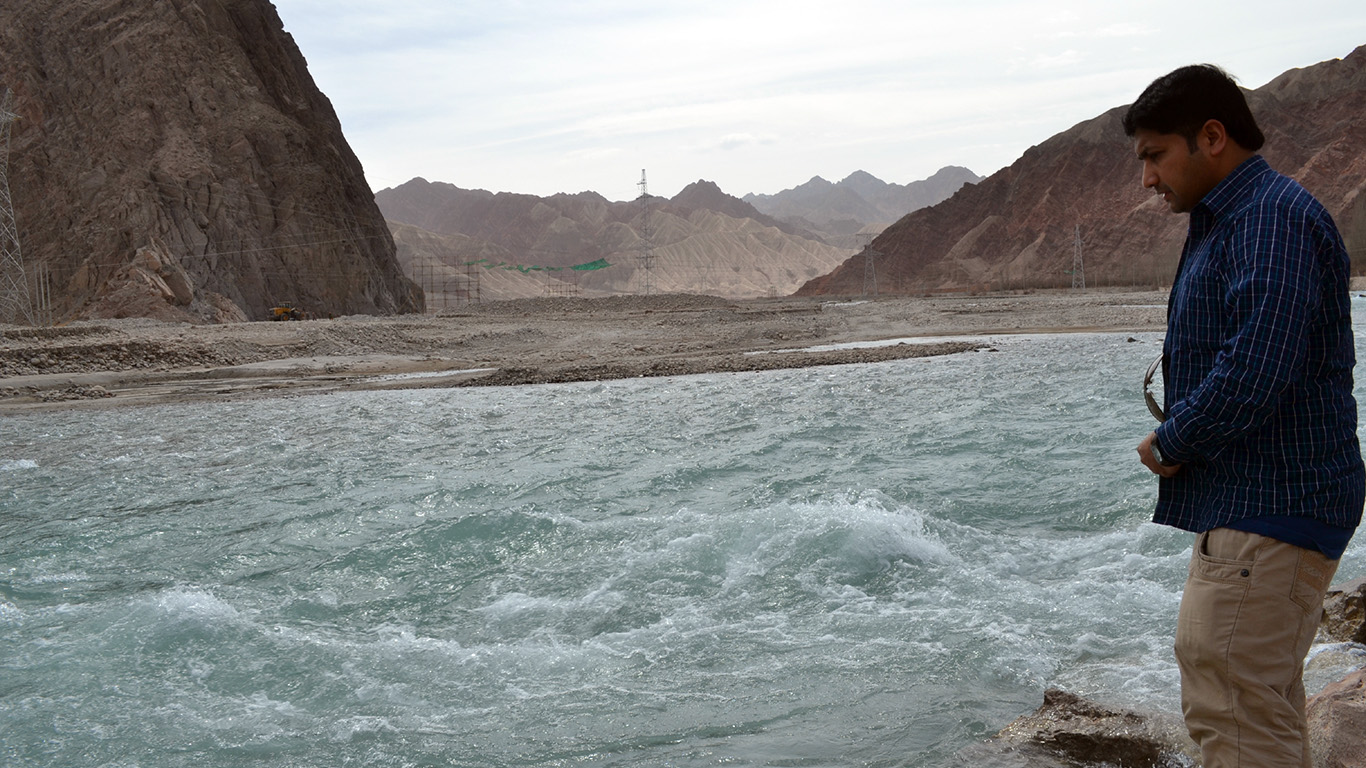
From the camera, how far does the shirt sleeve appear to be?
7.29 ft

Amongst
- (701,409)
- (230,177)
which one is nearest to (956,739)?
(701,409)

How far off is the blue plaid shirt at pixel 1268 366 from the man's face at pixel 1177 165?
0.05 meters

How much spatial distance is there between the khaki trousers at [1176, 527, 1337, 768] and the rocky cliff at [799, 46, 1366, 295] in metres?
75.3

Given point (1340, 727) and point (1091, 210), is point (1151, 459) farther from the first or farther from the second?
point (1091, 210)

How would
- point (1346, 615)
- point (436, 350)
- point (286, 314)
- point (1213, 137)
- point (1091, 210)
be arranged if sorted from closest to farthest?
point (1213, 137), point (1346, 615), point (436, 350), point (286, 314), point (1091, 210)

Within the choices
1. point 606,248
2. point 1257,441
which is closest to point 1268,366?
point 1257,441

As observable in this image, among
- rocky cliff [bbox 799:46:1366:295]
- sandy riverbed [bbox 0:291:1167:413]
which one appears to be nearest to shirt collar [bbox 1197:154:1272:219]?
sandy riverbed [bbox 0:291:1167:413]

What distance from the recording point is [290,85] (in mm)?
55469

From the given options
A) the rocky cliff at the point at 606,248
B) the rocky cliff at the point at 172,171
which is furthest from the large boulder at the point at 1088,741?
the rocky cliff at the point at 606,248

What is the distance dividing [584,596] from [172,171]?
4555 cm

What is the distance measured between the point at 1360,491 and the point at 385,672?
4297 mm

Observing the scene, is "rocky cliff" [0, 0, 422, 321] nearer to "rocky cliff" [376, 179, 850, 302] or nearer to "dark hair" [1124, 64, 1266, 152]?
"dark hair" [1124, 64, 1266, 152]

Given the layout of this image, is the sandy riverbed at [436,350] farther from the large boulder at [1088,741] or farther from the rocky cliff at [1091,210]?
the rocky cliff at [1091,210]

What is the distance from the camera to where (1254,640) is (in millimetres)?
2303
